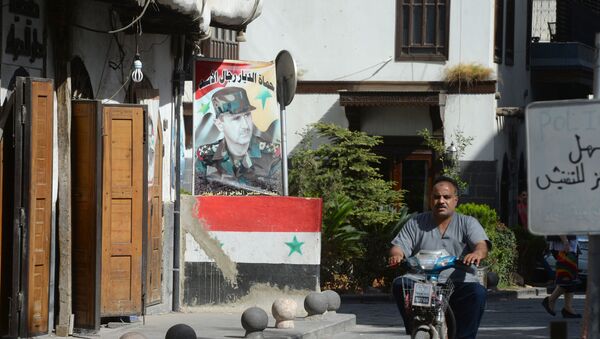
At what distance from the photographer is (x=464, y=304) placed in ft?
35.4

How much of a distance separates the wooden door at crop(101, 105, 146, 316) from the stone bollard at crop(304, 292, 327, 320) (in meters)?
2.16

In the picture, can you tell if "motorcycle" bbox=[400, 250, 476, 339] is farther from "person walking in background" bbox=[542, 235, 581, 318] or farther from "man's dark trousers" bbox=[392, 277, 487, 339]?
"person walking in background" bbox=[542, 235, 581, 318]

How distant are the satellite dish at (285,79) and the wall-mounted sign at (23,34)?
5.62m

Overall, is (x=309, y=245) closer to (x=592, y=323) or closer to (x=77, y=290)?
(x=77, y=290)

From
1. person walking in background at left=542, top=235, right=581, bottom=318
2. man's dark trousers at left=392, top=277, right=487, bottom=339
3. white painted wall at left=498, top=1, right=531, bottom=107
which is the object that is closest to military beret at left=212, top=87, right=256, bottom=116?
person walking in background at left=542, top=235, right=581, bottom=318

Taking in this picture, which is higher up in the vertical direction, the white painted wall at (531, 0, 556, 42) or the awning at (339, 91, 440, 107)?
the white painted wall at (531, 0, 556, 42)

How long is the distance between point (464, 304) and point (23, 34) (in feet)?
16.7

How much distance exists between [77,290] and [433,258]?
16.6 ft

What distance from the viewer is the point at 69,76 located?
47.8ft

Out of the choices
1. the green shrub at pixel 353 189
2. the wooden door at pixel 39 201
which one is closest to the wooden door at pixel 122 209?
the wooden door at pixel 39 201

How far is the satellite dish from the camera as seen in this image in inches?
757

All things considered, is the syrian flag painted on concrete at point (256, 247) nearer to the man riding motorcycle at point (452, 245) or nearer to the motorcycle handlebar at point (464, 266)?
the man riding motorcycle at point (452, 245)

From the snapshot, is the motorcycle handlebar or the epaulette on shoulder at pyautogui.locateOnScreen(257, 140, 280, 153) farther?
the epaulette on shoulder at pyautogui.locateOnScreen(257, 140, 280, 153)

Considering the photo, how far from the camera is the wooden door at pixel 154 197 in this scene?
16966 millimetres
